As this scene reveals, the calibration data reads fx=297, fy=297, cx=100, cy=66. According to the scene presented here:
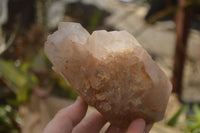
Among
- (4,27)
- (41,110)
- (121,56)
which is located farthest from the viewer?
(4,27)

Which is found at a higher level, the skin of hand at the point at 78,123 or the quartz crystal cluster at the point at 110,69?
the quartz crystal cluster at the point at 110,69

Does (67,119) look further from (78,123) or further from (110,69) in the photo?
(110,69)

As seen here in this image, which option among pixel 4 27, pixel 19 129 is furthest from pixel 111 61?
pixel 4 27

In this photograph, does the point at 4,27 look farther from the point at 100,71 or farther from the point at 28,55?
the point at 100,71

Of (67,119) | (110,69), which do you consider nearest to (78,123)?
(67,119)
